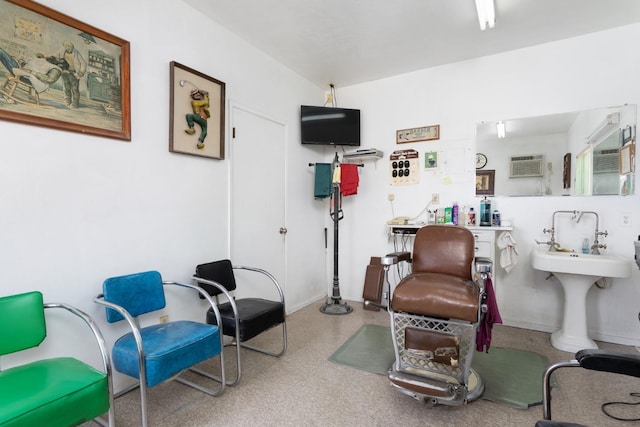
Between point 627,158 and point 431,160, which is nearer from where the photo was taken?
point 627,158

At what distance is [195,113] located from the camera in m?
2.60

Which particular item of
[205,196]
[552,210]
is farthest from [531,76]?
[205,196]

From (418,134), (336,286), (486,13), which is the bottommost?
(336,286)

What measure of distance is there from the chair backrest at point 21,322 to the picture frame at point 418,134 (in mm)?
3623

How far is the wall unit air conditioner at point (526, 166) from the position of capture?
3.26 meters

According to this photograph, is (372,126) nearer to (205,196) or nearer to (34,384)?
(205,196)

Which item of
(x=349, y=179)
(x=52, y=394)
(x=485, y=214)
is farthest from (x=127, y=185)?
(x=485, y=214)

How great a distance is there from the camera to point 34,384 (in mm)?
1354

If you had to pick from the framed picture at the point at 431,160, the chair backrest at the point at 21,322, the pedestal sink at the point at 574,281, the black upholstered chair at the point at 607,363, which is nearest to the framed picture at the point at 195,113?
the chair backrest at the point at 21,322

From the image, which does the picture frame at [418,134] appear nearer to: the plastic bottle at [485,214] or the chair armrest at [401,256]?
the plastic bottle at [485,214]

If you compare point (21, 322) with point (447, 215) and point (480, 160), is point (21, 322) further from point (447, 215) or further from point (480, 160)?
point (480, 160)

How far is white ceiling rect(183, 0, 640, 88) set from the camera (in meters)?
2.59

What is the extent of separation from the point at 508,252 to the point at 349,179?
1.88 m

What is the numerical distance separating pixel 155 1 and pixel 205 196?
4.83 feet
